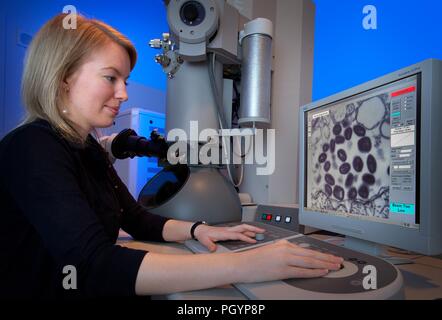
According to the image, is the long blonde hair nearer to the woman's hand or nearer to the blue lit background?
the woman's hand

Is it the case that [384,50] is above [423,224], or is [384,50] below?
above

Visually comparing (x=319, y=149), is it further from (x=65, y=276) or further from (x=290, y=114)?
(x=65, y=276)

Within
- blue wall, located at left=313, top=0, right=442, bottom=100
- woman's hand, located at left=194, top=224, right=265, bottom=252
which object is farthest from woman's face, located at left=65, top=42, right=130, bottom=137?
blue wall, located at left=313, top=0, right=442, bottom=100

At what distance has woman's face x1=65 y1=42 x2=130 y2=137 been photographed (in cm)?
65

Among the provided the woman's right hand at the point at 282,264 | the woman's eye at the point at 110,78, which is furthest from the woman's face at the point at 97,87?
the woman's right hand at the point at 282,264

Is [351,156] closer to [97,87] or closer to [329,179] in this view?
[329,179]

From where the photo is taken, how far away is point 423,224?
524mm

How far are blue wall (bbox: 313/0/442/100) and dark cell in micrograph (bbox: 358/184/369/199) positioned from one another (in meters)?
0.67

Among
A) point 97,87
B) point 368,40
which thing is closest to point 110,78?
point 97,87

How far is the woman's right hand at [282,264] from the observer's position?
456 mm

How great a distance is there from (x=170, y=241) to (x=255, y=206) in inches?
17.0

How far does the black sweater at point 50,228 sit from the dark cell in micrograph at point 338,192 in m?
0.51

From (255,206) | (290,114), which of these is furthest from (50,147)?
(290,114)

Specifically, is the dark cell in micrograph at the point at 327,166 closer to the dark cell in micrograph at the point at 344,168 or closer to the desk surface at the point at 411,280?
the dark cell in micrograph at the point at 344,168
